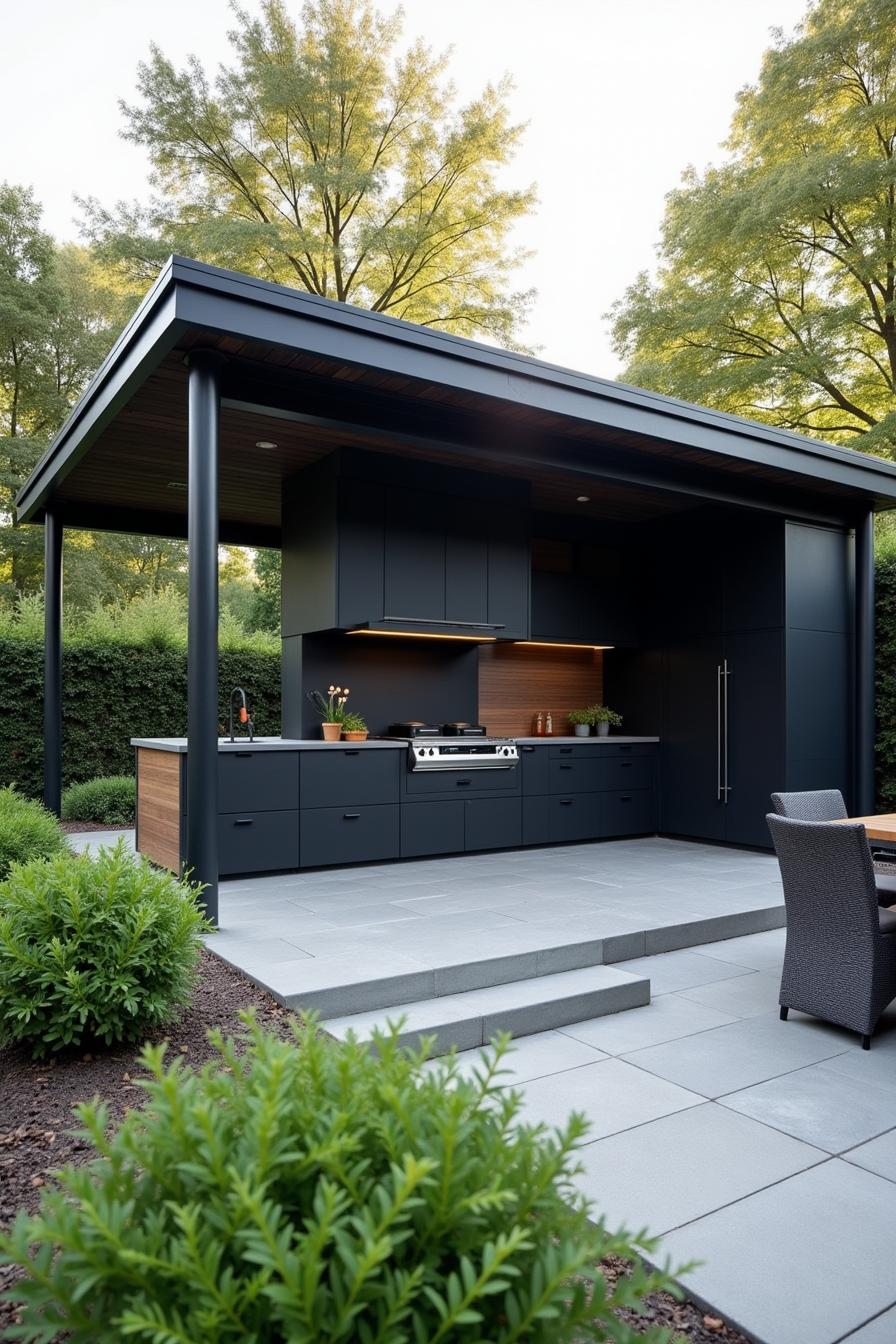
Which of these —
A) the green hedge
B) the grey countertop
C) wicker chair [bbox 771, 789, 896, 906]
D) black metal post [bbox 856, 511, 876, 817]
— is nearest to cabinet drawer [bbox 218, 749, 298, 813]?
the grey countertop

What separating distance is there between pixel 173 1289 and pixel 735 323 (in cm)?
1446

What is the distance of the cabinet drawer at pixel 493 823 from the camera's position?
6895 mm

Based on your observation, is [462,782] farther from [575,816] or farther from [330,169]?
[330,169]

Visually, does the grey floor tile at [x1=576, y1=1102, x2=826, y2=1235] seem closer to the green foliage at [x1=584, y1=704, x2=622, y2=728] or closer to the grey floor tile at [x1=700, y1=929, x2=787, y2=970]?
the grey floor tile at [x1=700, y1=929, x2=787, y2=970]

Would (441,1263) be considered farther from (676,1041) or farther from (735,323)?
(735,323)

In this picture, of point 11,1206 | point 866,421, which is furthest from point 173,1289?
point 866,421

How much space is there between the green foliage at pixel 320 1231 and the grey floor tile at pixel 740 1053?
2.14 metres

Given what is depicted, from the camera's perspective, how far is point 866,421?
1296cm

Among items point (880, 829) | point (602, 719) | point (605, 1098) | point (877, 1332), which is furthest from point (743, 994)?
point (602, 719)

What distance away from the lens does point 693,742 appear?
781 cm

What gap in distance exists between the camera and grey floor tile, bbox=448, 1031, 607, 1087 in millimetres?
3094

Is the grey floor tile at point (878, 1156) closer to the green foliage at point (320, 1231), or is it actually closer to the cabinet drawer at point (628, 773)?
the green foliage at point (320, 1231)

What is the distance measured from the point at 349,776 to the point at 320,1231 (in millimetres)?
5388

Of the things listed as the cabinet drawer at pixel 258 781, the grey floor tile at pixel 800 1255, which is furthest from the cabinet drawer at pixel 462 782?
the grey floor tile at pixel 800 1255
